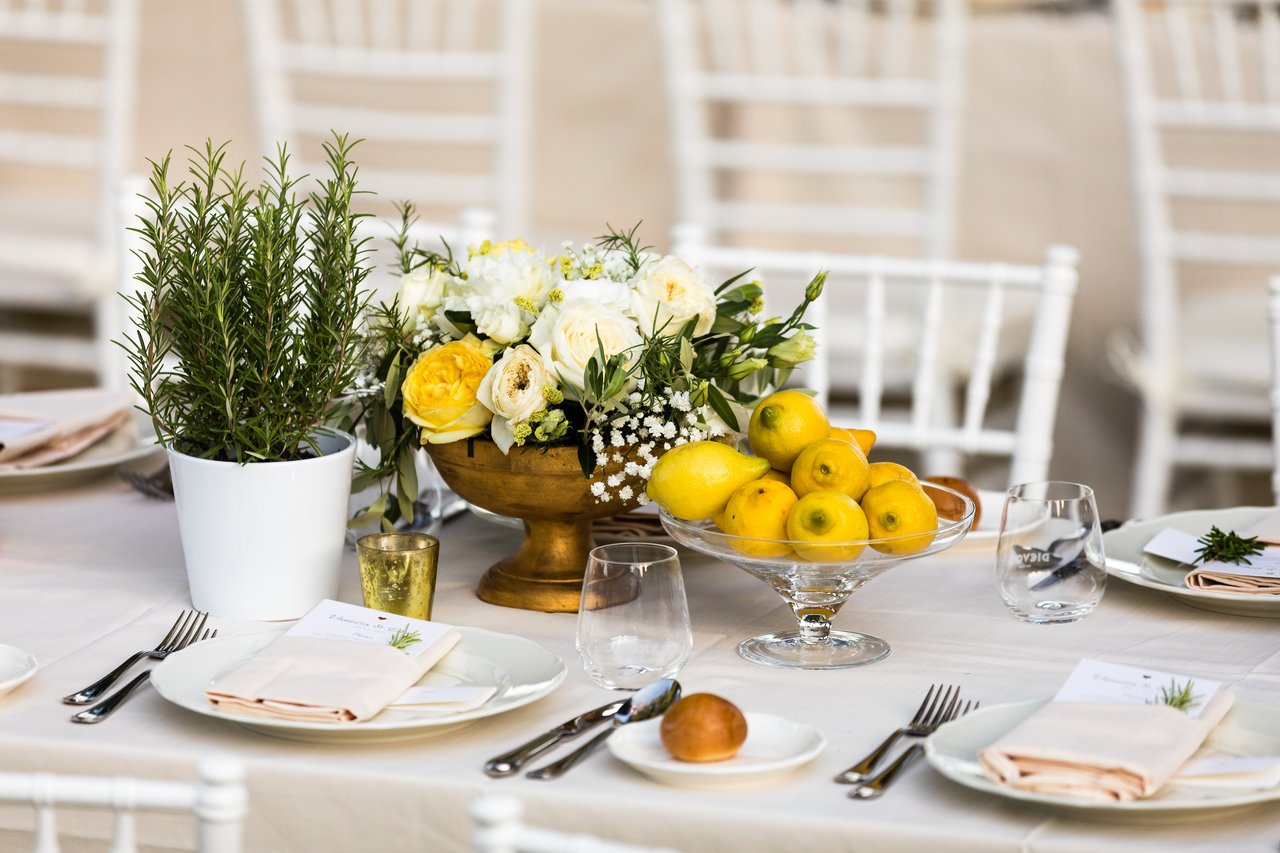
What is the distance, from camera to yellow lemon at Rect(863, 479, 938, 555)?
951 mm

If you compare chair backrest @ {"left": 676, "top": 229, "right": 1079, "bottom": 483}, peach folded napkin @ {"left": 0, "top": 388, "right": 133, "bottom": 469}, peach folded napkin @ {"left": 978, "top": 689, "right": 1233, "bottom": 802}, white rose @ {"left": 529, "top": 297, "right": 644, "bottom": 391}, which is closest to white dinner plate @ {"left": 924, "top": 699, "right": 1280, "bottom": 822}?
peach folded napkin @ {"left": 978, "top": 689, "right": 1233, "bottom": 802}

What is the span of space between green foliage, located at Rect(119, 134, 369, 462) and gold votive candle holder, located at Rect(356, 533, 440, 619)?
3.7 inches

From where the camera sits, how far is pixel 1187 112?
7.12 feet

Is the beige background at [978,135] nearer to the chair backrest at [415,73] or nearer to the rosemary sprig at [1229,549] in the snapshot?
the chair backrest at [415,73]

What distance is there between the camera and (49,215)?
2732 millimetres

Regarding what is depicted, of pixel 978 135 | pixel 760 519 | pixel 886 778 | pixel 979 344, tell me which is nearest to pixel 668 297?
A: pixel 760 519

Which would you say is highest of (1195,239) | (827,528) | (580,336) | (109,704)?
(1195,239)

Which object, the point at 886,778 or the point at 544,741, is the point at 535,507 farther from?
the point at 886,778

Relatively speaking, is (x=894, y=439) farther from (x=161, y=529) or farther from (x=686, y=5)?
(x=686, y=5)

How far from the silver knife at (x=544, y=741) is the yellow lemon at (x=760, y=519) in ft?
0.43

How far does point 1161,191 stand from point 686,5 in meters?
0.75

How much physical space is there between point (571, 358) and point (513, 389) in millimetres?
44

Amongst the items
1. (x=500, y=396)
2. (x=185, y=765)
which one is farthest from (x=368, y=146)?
(x=185, y=765)

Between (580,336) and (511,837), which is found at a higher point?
(580,336)
